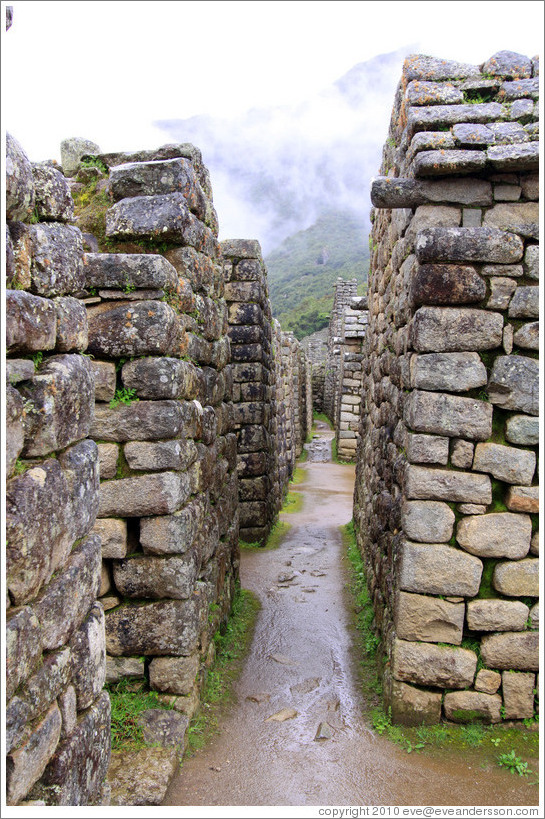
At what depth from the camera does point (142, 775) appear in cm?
341

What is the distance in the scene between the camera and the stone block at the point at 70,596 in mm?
1831

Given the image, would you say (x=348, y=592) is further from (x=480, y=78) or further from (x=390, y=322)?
(x=480, y=78)

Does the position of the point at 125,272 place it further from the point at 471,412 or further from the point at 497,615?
the point at 497,615

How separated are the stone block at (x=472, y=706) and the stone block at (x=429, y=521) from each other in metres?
1.07

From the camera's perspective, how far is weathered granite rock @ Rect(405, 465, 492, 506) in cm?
390

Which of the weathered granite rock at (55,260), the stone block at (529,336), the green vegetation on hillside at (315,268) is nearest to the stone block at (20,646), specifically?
the weathered granite rock at (55,260)

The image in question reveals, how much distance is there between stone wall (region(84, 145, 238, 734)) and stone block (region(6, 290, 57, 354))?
75.1 inches

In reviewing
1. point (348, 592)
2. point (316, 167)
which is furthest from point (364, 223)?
point (348, 592)

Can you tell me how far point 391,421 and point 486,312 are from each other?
5.94 ft

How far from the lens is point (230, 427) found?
643 cm

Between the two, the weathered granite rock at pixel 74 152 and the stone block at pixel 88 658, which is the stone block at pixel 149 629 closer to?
the stone block at pixel 88 658

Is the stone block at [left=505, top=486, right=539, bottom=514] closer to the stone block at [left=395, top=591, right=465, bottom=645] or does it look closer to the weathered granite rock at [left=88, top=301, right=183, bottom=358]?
the stone block at [left=395, top=591, right=465, bottom=645]

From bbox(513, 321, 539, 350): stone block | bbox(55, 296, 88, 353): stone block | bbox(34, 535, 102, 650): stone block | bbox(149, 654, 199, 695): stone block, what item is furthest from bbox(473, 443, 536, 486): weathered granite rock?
bbox(55, 296, 88, 353): stone block

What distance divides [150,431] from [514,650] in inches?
111
